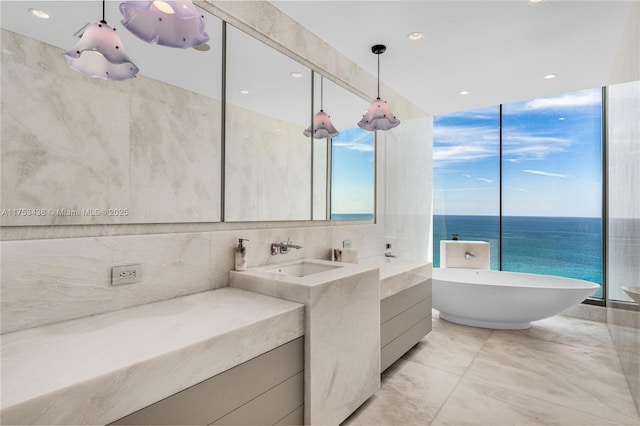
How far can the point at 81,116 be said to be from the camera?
1.33 meters

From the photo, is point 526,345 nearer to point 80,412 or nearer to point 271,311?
point 271,311

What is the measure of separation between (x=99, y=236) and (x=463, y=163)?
17.6 ft

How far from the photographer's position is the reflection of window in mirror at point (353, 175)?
2942 millimetres

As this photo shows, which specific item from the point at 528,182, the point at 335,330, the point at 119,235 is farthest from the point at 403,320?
the point at 528,182

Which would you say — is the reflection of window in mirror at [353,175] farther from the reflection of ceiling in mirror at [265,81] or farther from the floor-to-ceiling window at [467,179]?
the floor-to-ceiling window at [467,179]

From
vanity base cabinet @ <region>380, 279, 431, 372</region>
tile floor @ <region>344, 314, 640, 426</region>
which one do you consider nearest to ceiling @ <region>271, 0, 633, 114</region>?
vanity base cabinet @ <region>380, 279, 431, 372</region>

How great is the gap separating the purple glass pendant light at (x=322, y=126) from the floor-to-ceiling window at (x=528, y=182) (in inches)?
117

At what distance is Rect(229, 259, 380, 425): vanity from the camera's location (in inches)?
62.6

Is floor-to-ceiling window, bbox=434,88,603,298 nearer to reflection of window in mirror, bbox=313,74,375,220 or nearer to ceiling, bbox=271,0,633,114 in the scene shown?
ceiling, bbox=271,0,633,114

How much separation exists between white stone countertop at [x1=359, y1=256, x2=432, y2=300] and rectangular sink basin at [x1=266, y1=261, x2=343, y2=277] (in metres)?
0.40

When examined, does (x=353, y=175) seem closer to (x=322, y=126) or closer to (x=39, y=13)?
(x=322, y=126)

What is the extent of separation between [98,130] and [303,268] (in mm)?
1517

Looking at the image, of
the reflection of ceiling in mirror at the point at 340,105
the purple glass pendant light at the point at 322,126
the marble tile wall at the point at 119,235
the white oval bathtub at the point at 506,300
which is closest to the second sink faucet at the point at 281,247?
the marble tile wall at the point at 119,235

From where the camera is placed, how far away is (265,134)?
7.46 ft
